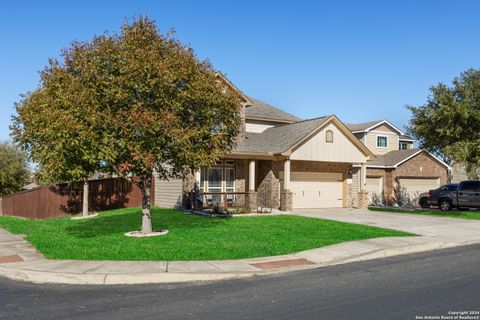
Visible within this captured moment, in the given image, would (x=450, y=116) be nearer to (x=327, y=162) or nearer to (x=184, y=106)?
(x=327, y=162)

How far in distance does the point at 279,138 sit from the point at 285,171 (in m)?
2.57

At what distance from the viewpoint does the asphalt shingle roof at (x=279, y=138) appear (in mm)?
23375

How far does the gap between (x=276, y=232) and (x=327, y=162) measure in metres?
11.7

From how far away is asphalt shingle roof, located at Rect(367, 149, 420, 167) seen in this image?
108 feet

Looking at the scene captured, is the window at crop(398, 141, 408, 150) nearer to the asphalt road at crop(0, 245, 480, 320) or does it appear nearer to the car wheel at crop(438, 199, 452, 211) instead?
the car wheel at crop(438, 199, 452, 211)

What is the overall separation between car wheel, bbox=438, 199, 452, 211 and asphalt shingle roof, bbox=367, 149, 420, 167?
209 inches

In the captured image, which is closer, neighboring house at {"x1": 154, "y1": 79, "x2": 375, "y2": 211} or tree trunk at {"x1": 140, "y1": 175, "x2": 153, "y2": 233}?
tree trunk at {"x1": 140, "y1": 175, "x2": 153, "y2": 233}

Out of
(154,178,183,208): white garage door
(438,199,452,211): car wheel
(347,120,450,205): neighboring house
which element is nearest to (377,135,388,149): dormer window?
(347,120,450,205): neighboring house

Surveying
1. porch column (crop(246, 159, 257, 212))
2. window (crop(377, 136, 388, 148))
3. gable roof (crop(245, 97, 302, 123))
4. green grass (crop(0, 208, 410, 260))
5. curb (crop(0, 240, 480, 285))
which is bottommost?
curb (crop(0, 240, 480, 285))

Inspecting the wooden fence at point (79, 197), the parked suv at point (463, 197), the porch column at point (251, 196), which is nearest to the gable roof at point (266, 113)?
the porch column at point (251, 196)

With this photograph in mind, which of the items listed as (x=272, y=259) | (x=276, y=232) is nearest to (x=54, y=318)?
(x=272, y=259)

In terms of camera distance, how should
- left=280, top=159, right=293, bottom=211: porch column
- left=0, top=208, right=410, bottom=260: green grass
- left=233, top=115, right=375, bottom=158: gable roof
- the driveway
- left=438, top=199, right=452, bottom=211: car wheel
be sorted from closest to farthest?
left=0, top=208, right=410, bottom=260: green grass → the driveway → left=280, top=159, right=293, bottom=211: porch column → left=233, top=115, right=375, bottom=158: gable roof → left=438, top=199, right=452, bottom=211: car wheel

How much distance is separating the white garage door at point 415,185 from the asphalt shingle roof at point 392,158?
1.47 metres

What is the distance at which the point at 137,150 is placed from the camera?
38.0 ft
